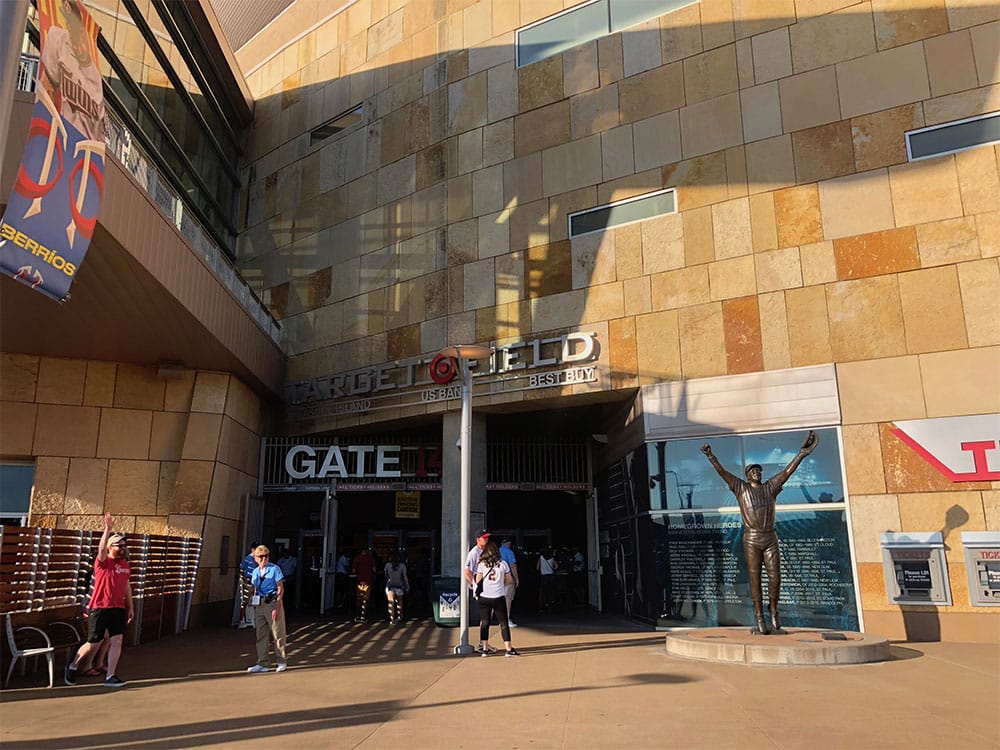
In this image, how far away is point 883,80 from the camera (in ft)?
46.8

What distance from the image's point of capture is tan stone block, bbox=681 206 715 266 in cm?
1532

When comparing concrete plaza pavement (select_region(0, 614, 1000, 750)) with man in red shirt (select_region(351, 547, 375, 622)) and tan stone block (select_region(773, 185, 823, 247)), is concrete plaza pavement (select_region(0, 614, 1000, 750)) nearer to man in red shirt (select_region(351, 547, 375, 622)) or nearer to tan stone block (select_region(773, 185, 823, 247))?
man in red shirt (select_region(351, 547, 375, 622))

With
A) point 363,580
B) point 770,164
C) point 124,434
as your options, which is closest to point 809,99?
point 770,164

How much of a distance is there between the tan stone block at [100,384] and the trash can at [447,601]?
8.73 meters

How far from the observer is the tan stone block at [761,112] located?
49.5ft

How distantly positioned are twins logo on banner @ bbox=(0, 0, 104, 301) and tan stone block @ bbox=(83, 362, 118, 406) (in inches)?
431

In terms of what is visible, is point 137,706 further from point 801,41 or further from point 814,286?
point 801,41

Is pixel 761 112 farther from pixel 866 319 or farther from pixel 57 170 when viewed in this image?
pixel 57 170

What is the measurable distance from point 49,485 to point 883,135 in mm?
18727

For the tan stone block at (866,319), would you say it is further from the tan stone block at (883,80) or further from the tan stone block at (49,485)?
the tan stone block at (49,485)

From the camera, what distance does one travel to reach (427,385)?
722 inches

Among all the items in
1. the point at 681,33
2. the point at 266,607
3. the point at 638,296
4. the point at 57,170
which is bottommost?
the point at 266,607

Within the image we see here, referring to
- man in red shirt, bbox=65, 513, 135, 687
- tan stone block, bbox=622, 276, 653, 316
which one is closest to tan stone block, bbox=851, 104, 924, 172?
tan stone block, bbox=622, 276, 653, 316

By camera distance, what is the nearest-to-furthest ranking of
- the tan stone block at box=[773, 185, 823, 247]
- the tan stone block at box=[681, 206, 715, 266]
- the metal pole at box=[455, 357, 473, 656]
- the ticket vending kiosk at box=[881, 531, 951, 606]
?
the metal pole at box=[455, 357, 473, 656] < the ticket vending kiosk at box=[881, 531, 951, 606] < the tan stone block at box=[773, 185, 823, 247] < the tan stone block at box=[681, 206, 715, 266]
